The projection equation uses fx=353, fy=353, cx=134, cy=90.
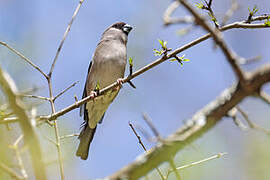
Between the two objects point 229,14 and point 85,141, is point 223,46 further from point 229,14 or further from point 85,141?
point 85,141

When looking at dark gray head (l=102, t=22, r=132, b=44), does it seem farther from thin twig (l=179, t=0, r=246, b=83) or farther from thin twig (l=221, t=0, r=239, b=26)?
thin twig (l=179, t=0, r=246, b=83)

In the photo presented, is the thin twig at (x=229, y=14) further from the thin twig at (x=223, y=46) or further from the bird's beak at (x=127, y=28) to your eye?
the bird's beak at (x=127, y=28)

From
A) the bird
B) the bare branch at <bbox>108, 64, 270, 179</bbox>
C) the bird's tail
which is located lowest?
the bird's tail

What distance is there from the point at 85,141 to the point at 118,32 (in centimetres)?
270

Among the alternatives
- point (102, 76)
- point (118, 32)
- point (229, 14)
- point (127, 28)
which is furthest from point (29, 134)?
point (127, 28)

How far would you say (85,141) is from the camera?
19.1 ft

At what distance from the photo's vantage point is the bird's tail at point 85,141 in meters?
5.46

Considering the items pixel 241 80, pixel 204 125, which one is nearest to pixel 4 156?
pixel 204 125

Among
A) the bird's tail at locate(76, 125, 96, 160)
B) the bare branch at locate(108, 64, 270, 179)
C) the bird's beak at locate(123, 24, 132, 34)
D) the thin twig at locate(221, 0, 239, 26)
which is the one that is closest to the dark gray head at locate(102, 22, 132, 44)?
the bird's beak at locate(123, 24, 132, 34)

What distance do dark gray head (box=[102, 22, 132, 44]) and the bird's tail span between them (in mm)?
2048

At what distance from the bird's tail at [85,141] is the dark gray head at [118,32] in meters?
2.05

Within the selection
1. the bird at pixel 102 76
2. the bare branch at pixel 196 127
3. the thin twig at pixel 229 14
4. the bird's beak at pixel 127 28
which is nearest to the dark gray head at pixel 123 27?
the bird's beak at pixel 127 28

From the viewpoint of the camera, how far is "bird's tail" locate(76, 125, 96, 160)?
546cm

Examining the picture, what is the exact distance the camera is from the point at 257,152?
10.0 ft
